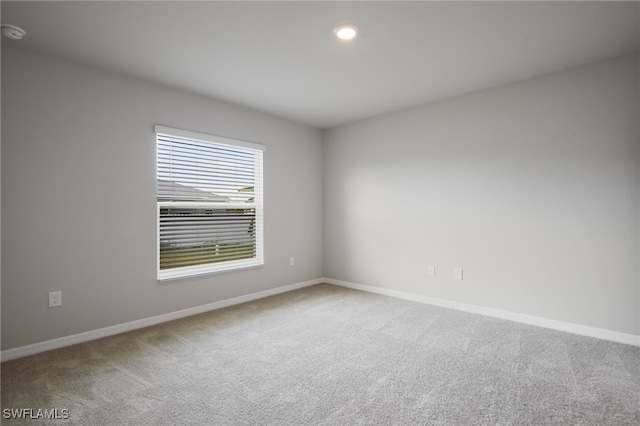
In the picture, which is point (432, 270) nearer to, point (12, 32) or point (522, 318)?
point (522, 318)

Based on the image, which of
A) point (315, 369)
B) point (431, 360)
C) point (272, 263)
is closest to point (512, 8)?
point (431, 360)

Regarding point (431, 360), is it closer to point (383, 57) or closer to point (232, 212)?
point (383, 57)

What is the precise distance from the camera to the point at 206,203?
3.80 m

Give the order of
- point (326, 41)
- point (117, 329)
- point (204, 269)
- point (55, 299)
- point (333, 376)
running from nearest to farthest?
point (333, 376), point (326, 41), point (55, 299), point (117, 329), point (204, 269)

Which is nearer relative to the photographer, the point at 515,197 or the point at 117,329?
the point at 117,329

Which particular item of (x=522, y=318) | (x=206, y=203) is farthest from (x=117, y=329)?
(x=522, y=318)

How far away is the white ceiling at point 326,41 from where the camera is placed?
85.1 inches

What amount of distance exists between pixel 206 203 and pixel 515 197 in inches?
132

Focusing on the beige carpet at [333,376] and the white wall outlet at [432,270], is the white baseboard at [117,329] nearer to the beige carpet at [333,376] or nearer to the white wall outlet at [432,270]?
the beige carpet at [333,376]

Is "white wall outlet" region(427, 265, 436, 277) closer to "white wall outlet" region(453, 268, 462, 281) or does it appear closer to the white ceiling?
"white wall outlet" region(453, 268, 462, 281)

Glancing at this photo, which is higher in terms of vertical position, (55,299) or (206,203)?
(206,203)

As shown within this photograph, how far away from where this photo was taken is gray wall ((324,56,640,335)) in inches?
112

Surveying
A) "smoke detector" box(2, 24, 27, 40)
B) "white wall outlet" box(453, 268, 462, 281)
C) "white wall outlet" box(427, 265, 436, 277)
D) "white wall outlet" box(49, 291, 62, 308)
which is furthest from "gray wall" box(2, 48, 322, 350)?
"white wall outlet" box(453, 268, 462, 281)

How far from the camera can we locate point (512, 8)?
2.16m
